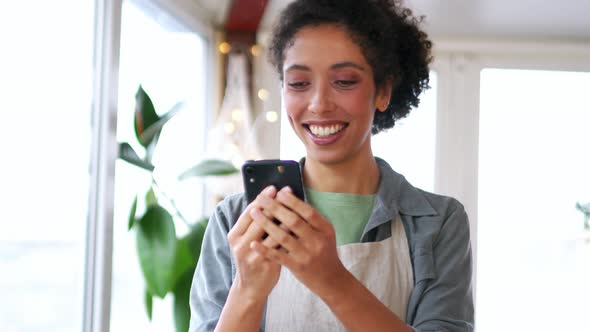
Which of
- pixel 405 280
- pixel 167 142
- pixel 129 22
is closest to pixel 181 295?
pixel 167 142

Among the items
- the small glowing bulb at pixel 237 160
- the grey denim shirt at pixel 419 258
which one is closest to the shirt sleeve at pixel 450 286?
the grey denim shirt at pixel 419 258

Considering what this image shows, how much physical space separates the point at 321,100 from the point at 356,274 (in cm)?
31

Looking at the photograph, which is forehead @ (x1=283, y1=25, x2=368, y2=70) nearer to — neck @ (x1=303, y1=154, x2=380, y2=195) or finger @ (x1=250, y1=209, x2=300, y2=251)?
neck @ (x1=303, y1=154, x2=380, y2=195)

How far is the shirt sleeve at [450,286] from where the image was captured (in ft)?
3.30

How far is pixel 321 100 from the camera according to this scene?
3.40 ft

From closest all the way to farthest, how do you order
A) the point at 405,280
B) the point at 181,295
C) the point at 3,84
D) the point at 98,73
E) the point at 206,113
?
1. the point at 405,280
2. the point at 3,84
3. the point at 98,73
4. the point at 181,295
5. the point at 206,113

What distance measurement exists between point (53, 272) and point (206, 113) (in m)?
1.98

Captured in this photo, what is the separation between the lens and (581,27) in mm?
4008

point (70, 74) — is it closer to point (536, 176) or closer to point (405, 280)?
point (405, 280)

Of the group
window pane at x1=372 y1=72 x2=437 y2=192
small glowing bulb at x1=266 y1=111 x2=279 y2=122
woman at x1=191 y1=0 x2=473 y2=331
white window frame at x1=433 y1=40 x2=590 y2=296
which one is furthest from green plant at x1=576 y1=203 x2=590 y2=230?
woman at x1=191 y1=0 x2=473 y2=331

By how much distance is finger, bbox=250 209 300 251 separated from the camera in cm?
91

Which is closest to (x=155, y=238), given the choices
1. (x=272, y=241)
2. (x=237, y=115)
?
(x=237, y=115)

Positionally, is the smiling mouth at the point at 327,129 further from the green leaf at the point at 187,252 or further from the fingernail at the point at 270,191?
the green leaf at the point at 187,252

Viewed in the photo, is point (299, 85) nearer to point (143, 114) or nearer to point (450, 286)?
point (450, 286)
